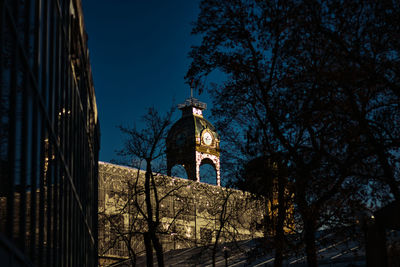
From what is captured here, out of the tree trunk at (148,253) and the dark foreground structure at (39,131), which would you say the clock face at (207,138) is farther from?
the dark foreground structure at (39,131)

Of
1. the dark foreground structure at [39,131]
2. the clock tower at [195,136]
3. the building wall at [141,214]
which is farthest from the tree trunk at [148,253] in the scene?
the clock tower at [195,136]

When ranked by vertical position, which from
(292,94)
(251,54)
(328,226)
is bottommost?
(328,226)

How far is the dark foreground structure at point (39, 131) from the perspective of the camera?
998 cm

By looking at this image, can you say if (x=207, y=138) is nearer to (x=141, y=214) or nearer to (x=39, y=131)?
(x=141, y=214)

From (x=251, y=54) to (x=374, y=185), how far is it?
591 centimetres

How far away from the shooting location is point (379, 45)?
1232cm

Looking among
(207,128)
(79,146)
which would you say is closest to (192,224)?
(207,128)

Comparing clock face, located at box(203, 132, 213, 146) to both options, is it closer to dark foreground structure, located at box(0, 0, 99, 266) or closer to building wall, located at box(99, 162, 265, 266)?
building wall, located at box(99, 162, 265, 266)

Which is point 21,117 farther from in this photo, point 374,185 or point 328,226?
point 328,226

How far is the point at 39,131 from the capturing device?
13.0m

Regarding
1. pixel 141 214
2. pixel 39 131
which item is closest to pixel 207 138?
pixel 141 214

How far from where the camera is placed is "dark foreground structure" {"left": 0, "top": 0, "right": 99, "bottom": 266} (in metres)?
9.98

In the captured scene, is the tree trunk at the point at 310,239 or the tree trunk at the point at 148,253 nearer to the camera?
the tree trunk at the point at 310,239

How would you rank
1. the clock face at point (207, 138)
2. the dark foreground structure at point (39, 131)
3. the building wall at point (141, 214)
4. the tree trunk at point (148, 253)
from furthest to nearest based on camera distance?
the clock face at point (207, 138), the building wall at point (141, 214), the tree trunk at point (148, 253), the dark foreground structure at point (39, 131)
